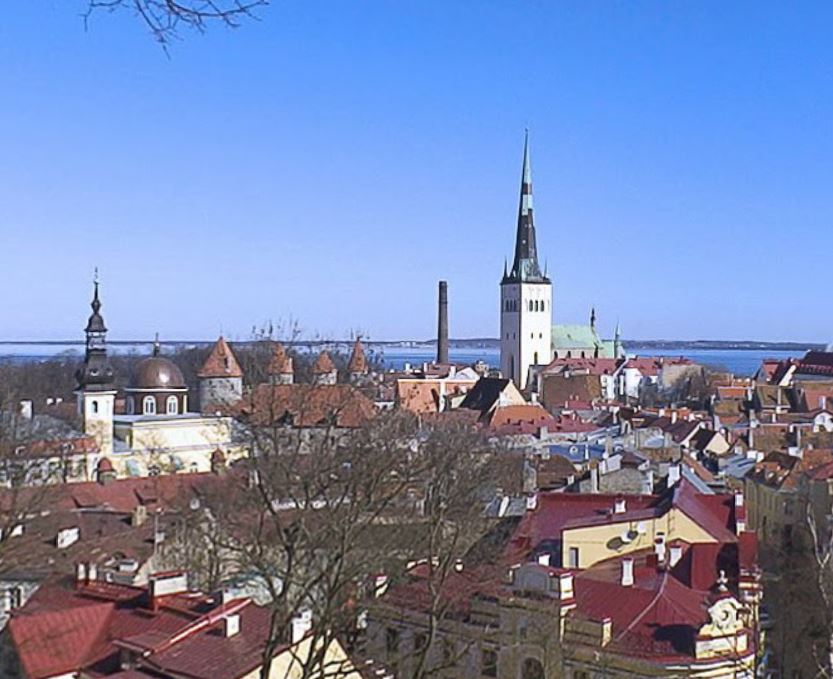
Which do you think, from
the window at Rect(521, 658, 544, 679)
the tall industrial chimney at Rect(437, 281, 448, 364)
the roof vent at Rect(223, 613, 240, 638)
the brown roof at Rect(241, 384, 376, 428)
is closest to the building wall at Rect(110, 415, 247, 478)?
the brown roof at Rect(241, 384, 376, 428)

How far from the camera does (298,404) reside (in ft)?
66.0

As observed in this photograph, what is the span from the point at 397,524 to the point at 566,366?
268 ft

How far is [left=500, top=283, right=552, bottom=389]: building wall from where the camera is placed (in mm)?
99312

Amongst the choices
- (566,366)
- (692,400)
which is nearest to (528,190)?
(566,366)

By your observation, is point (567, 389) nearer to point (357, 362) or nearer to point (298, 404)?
point (357, 362)

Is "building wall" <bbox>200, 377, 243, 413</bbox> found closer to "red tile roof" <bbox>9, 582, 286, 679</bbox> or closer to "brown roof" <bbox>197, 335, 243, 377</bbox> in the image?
"brown roof" <bbox>197, 335, 243, 377</bbox>

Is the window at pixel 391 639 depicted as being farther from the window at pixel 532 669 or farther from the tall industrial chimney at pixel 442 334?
the tall industrial chimney at pixel 442 334

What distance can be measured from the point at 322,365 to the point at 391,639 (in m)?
13.4

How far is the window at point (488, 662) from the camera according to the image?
17.5 metres

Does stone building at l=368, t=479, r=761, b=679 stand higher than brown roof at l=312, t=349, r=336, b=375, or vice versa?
brown roof at l=312, t=349, r=336, b=375

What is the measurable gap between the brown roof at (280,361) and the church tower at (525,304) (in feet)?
249

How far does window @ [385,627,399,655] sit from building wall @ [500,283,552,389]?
80.3 meters

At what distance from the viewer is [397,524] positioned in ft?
68.3

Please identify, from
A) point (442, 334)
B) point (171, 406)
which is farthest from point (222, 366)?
point (442, 334)
